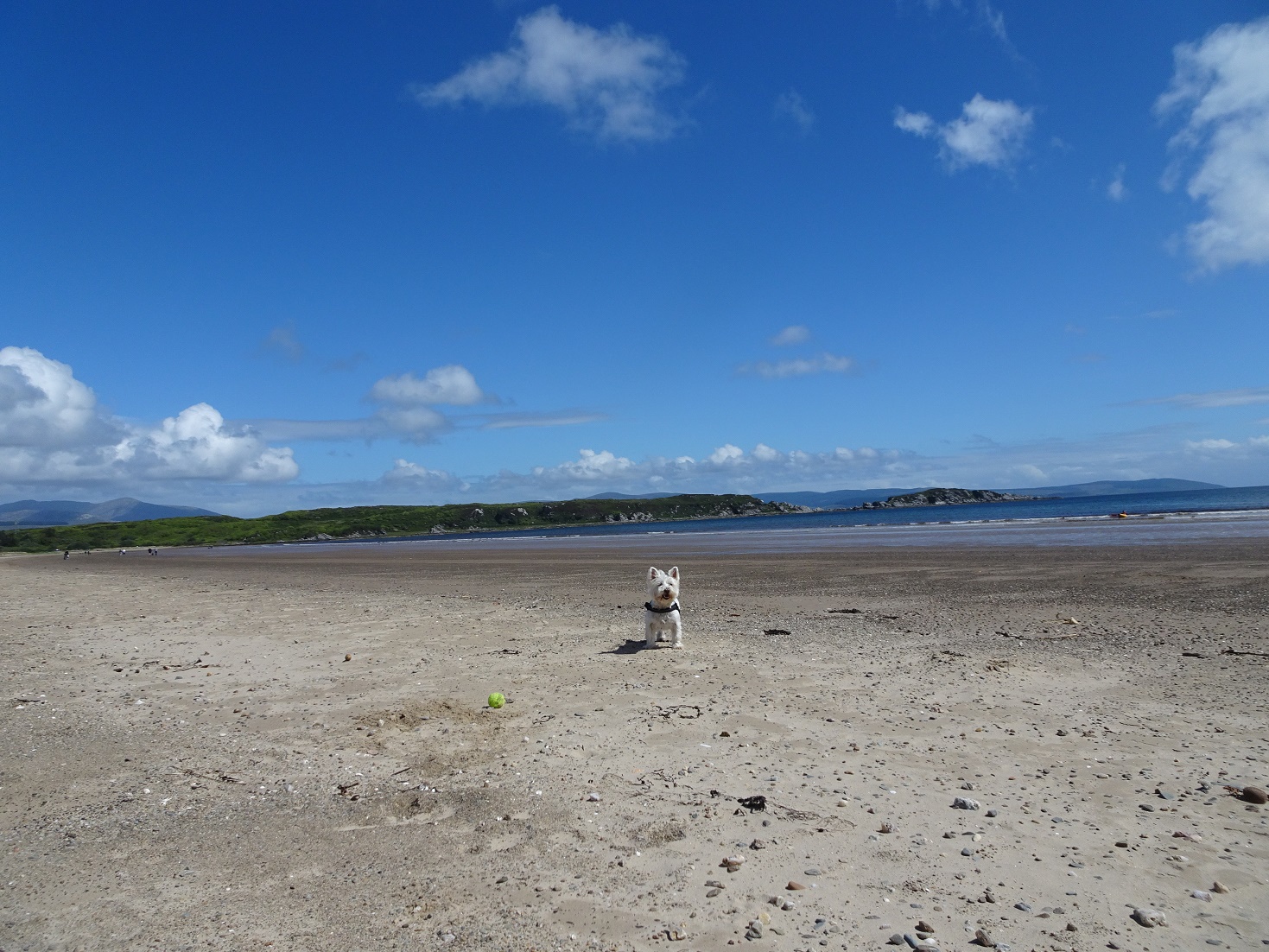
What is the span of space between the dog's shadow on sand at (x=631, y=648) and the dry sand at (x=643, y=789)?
1.09 feet

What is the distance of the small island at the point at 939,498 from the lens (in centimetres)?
15865

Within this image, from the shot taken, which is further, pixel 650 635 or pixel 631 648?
pixel 631 648

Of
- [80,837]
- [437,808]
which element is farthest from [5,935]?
[437,808]

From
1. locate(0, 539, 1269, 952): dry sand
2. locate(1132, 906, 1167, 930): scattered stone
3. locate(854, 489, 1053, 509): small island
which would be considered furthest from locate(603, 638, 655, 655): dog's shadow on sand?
locate(854, 489, 1053, 509): small island

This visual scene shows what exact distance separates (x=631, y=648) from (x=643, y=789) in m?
5.66

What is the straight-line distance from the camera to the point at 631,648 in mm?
11234

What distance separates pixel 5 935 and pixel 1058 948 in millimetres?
5272

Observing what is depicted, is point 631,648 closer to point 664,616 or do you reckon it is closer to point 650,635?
point 650,635

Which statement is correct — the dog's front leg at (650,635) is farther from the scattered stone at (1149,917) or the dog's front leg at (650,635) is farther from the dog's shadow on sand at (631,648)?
the scattered stone at (1149,917)

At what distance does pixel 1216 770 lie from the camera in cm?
566

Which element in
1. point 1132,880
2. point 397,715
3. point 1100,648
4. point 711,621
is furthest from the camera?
point 711,621

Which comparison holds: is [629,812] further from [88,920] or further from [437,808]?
[88,920]

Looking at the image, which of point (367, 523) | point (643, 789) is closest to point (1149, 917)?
point (643, 789)

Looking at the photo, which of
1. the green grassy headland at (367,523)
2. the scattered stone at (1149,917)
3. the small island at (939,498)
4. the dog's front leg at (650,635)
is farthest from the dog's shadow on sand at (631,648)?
the small island at (939,498)
